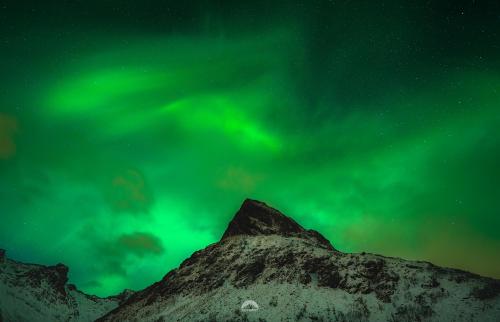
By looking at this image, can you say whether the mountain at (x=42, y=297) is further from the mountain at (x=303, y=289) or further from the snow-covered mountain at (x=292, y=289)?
the mountain at (x=303, y=289)

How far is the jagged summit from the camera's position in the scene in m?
117

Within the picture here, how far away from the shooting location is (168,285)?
95.9m

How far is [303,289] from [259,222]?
44.4m

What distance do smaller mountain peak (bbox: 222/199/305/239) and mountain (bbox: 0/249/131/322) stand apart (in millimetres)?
67548

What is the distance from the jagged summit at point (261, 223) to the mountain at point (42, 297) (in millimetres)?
67201

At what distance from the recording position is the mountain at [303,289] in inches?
2534

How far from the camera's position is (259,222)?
Answer: 120750mm

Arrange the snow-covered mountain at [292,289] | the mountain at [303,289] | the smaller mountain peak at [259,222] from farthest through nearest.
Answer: the smaller mountain peak at [259,222]
the snow-covered mountain at [292,289]
the mountain at [303,289]

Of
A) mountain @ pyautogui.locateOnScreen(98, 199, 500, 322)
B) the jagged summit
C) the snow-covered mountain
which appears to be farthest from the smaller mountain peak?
mountain @ pyautogui.locateOnScreen(98, 199, 500, 322)

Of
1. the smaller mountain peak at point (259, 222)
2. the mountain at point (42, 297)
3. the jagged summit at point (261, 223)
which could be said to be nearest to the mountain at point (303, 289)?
the smaller mountain peak at point (259, 222)

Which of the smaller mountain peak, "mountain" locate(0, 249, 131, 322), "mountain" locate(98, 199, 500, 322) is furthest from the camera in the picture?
the smaller mountain peak

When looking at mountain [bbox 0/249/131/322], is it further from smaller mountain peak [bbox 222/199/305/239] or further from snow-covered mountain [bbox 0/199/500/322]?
smaller mountain peak [bbox 222/199/305/239]

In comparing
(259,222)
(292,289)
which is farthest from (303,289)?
(259,222)

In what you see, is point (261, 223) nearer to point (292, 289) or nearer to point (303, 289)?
point (292, 289)
